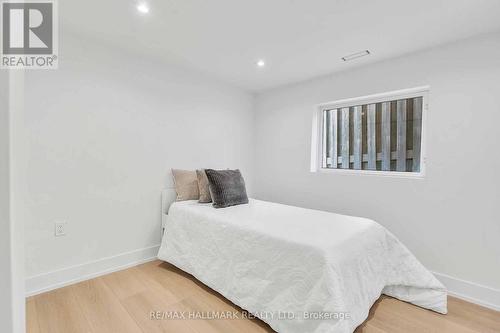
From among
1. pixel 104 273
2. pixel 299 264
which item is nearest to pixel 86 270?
pixel 104 273

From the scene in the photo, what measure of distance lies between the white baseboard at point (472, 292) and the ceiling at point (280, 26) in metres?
2.06

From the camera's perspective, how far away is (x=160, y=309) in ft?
5.96

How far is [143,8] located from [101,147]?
1.29 metres

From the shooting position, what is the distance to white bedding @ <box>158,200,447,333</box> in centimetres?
143

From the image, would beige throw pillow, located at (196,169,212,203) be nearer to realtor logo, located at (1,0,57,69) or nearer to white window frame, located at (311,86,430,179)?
white window frame, located at (311,86,430,179)

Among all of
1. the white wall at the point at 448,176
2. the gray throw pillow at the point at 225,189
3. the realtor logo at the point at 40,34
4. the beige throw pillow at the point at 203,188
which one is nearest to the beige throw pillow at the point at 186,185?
the beige throw pillow at the point at 203,188

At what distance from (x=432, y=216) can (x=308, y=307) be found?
1563mm

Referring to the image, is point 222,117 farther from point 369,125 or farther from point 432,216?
point 432,216

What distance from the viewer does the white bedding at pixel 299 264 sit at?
1.43m

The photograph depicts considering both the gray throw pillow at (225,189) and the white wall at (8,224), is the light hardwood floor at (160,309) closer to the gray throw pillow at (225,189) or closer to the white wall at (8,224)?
the gray throw pillow at (225,189)

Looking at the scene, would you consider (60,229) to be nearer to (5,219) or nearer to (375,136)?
(5,219)

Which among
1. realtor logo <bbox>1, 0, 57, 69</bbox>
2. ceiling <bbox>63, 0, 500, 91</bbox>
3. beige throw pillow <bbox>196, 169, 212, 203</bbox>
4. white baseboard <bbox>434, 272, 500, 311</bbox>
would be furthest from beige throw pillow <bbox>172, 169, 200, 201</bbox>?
white baseboard <bbox>434, 272, 500, 311</bbox>

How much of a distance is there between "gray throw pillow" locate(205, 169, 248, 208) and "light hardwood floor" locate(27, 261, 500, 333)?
0.81 m

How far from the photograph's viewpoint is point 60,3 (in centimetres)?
170
